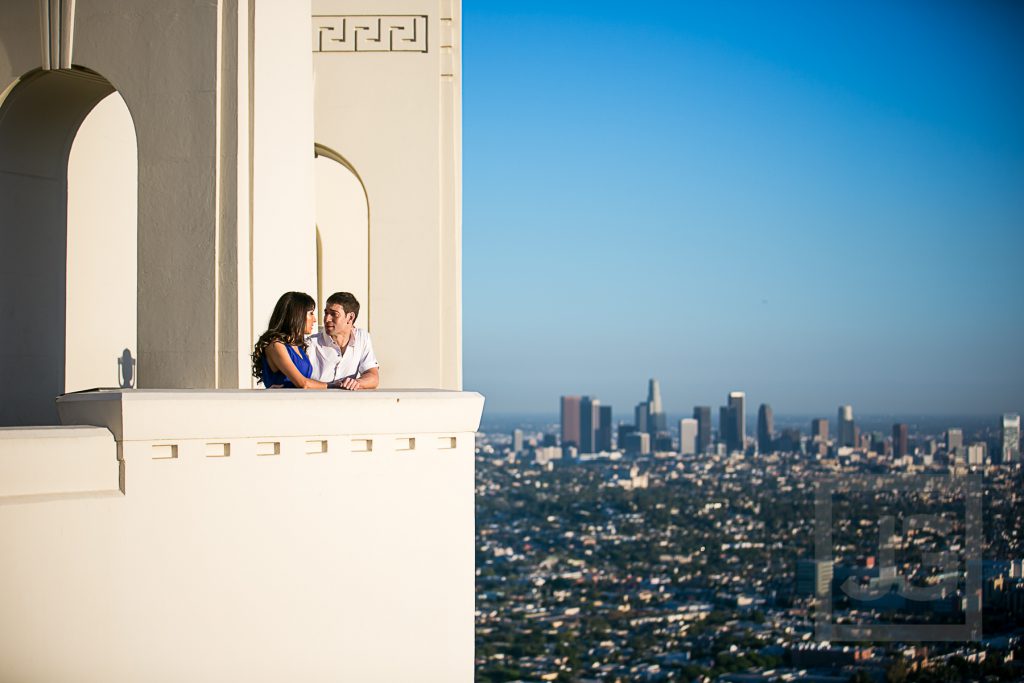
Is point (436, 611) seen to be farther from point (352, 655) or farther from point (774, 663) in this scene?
point (774, 663)

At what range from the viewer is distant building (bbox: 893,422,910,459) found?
134 ft

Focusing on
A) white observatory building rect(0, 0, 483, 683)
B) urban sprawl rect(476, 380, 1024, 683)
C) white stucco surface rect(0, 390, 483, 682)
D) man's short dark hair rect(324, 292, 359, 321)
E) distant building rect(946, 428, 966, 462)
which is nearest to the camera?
white stucco surface rect(0, 390, 483, 682)

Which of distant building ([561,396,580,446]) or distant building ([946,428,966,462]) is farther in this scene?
distant building ([561,396,580,446])

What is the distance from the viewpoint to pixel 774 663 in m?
26.6

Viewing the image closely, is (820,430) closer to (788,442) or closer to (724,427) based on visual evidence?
(788,442)

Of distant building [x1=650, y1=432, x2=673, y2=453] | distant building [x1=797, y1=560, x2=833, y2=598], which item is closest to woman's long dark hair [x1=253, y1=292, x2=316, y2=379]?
distant building [x1=797, y1=560, x2=833, y2=598]

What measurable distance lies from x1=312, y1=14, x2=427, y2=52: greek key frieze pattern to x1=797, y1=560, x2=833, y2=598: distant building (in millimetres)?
24852

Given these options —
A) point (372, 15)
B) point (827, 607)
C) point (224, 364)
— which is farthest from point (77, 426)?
point (827, 607)

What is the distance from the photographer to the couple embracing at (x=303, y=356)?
6.19 meters

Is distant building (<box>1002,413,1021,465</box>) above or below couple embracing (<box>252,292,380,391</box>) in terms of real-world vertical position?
below

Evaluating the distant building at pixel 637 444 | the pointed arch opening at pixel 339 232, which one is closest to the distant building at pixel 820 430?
the distant building at pixel 637 444

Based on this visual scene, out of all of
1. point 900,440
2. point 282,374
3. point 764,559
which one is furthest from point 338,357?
point 900,440

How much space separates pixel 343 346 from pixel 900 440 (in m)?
37.0

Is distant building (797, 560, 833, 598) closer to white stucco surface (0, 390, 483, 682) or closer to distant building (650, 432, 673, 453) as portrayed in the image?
distant building (650, 432, 673, 453)
